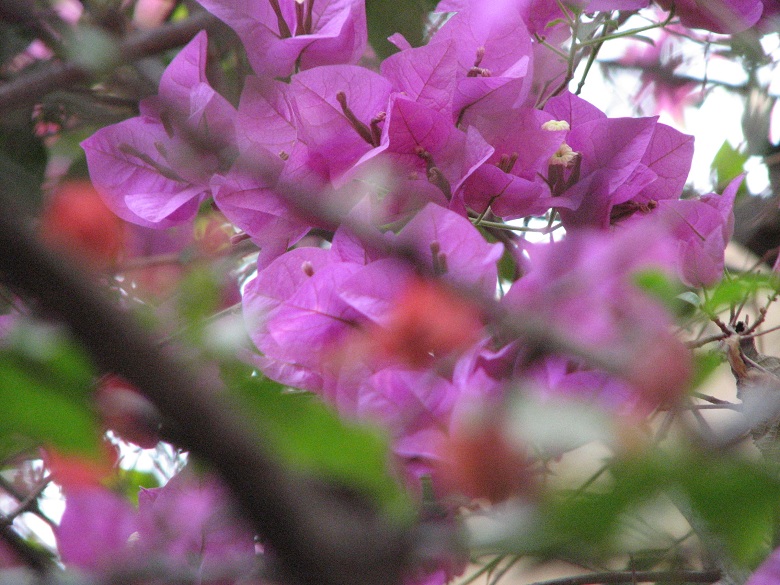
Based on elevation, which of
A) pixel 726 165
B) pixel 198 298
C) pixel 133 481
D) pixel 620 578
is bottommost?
pixel 133 481

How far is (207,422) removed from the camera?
0.36 feet

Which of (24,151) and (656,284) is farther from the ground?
(656,284)

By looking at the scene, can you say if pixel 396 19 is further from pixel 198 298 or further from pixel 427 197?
pixel 198 298

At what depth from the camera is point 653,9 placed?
Result: 2.12 ft

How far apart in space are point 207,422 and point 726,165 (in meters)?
0.46

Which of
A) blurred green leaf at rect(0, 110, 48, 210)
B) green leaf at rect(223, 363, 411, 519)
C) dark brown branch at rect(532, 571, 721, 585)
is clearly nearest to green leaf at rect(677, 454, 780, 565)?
green leaf at rect(223, 363, 411, 519)

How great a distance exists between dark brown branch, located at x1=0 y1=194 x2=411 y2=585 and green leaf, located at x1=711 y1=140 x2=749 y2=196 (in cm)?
42

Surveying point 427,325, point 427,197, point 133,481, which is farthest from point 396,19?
point 133,481

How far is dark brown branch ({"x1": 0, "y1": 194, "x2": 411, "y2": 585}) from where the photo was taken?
103 mm

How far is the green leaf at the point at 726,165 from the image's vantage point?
47cm

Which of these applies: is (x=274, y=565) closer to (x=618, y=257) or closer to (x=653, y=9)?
(x=618, y=257)

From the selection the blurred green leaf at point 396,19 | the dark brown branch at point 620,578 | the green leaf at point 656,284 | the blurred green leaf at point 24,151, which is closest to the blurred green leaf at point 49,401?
the green leaf at point 656,284

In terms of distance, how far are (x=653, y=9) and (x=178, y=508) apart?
0.54 meters

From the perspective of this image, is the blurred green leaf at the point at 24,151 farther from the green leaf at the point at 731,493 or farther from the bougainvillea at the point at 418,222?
the green leaf at the point at 731,493
